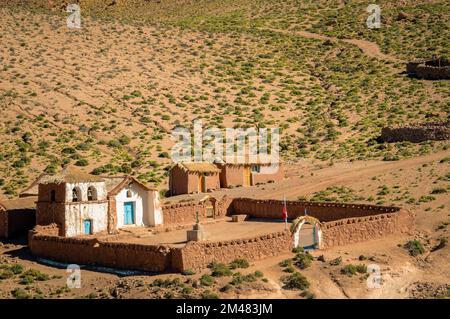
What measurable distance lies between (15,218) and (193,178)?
12843mm

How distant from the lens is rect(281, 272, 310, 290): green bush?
31.5 m

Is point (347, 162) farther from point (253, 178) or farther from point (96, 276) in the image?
point (96, 276)

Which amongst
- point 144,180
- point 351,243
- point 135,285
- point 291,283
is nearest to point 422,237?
point 351,243

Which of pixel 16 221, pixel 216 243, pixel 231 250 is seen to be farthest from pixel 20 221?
pixel 231 250

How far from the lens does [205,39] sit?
305 feet

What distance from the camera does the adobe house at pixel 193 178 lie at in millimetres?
51875

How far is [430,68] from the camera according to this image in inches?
3007

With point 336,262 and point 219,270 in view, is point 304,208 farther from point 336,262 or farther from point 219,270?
point 219,270

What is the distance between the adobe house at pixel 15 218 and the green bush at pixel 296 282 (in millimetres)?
16075

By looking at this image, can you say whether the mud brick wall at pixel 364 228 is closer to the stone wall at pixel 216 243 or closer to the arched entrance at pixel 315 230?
the stone wall at pixel 216 243

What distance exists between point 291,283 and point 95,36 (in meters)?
62.3

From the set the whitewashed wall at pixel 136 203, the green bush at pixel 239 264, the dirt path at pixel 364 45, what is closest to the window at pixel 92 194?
the whitewashed wall at pixel 136 203

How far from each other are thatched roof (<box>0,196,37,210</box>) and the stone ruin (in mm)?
42225

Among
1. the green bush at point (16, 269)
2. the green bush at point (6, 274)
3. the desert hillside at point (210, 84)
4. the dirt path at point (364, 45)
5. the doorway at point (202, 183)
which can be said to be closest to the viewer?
the green bush at point (6, 274)
